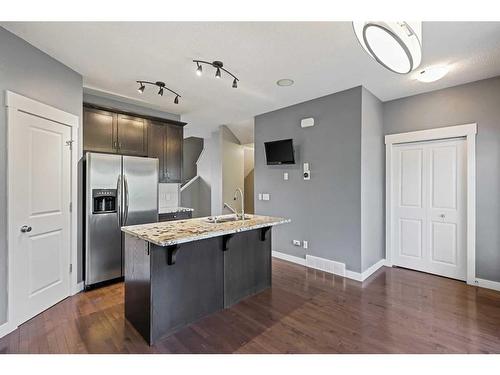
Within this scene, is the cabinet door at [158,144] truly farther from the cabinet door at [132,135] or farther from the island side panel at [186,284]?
the island side panel at [186,284]

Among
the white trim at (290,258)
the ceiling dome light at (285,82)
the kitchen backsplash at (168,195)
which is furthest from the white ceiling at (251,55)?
the white trim at (290,258)

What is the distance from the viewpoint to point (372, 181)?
3795 millimetres

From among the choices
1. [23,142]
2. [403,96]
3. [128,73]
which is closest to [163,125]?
[128,73]

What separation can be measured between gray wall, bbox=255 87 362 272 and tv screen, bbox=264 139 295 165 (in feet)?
0.44

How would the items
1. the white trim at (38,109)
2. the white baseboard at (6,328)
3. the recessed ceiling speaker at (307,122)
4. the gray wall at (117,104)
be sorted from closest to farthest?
the white baseboard at (6,328)
the white trim at (38,109)
the gray wall at (117,104)
the recessed ceiling speaker at (307,122)

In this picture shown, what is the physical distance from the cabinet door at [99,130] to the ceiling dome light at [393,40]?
3507 millimetres

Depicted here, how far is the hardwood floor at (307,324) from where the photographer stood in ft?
6.68

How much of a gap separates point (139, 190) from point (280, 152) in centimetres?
231

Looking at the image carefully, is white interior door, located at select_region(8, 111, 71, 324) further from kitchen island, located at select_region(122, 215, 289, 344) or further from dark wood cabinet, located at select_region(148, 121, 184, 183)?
dark wood cabinet, located at select_region(148, 121, 184, 183)

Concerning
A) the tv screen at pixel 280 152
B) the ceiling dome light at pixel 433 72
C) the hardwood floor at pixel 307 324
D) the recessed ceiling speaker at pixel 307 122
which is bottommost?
the hardwood floor at pixel 307 324

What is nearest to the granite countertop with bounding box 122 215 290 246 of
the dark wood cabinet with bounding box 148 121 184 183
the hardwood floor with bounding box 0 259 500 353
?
the hardwood floor with bounding box 0 259 500 353

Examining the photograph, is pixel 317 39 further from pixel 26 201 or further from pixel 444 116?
pixel 26 201

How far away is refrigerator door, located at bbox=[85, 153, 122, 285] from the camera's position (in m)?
3.13

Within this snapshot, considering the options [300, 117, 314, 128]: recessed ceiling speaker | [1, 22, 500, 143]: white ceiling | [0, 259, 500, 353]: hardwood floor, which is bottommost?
[0, 259, 500, 353]: hardwood floor
